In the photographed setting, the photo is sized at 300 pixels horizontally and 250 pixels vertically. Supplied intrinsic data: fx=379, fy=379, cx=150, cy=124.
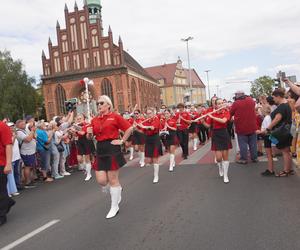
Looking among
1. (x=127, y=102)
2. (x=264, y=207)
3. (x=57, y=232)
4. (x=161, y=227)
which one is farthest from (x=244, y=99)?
(x=127, y=102)

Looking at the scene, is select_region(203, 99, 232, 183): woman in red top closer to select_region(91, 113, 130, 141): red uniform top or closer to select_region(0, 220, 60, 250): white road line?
select_region(91, 113, 130, 141): red uniform top

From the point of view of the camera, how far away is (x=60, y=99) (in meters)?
62.7

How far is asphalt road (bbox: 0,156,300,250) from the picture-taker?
4766 millimetres

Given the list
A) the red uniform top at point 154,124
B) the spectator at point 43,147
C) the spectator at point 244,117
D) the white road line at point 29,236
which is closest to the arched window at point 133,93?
the spectator at point 43,147

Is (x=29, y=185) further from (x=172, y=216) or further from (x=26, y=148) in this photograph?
(x=172, y=216)

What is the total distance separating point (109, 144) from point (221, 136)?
3.22 meters

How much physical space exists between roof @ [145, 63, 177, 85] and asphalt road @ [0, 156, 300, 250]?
93.5m

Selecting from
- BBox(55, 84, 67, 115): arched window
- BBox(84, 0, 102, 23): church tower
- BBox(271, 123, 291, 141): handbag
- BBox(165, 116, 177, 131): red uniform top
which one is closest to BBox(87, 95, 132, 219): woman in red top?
BBox(271, 123, 291, 141): handbag

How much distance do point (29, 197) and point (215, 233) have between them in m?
5.44

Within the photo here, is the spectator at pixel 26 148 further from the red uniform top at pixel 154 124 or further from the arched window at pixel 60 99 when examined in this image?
the arched window at pixel 60 99

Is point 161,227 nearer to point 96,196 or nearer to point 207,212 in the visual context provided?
point 207,212

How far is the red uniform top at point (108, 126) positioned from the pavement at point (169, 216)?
1.32m

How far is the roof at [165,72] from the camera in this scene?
102m

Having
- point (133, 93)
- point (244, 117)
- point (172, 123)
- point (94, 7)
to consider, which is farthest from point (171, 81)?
point (244, 117)
